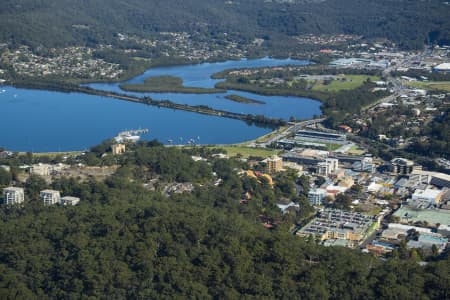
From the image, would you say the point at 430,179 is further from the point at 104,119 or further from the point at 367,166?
the point at 104,119

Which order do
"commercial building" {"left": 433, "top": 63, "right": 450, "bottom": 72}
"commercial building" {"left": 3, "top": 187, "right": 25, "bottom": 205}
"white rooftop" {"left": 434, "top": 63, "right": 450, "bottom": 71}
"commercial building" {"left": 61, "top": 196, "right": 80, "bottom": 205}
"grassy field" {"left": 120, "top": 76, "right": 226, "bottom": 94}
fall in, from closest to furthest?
1. "commercial building" {"left": 61, "top": 196, "right": 80, "bottom": 205}
2. "commercial building" {"left": 3, "top": 187, "right": 25, "bottom": 205}
3. "grassy field" {"left": 120, "top": 76, "right": 226, "bottom": 94}
4. "commercial building" {"left": 433, "top": 63, "right": 450, "bottom": 72}
5. "white rooftop" {"left": 434, "top": 63, "right": 450, "bottom": 71}

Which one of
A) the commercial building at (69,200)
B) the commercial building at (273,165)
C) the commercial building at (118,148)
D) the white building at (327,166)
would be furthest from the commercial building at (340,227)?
the commercial building at (118,148)

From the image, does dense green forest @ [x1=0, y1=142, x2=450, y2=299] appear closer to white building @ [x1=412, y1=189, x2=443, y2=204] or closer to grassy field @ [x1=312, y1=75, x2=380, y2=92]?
white building @ [x1=412, y1=189, x2=443, y2=204]

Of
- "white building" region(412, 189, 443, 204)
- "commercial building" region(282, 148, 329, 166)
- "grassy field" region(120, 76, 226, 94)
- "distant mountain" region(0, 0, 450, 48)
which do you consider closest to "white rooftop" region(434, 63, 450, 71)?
"distant mountain" region(0, 0, 450, 48)

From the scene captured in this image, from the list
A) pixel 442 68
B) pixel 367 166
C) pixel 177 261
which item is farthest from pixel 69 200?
pixel 442 68

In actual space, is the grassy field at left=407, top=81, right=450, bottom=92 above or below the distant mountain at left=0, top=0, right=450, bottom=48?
below

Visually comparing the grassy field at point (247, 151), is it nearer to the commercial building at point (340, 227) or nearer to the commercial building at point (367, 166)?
the commercial building at point (367, 166)
